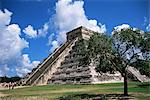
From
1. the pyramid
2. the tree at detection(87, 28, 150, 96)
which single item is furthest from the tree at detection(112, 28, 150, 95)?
the pyramid

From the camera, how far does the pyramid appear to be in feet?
119

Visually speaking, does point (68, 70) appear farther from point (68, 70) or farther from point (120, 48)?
point (120, 48)

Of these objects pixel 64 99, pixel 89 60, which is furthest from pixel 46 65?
pixel 64 99

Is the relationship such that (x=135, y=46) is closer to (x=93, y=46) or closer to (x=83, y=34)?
(x=93, y=46)

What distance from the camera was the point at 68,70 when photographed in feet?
132

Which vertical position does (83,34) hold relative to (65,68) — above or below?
above

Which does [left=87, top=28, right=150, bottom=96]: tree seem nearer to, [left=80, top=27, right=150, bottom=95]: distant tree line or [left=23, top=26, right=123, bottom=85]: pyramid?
[left=80, top=27, right=150, bottom=95]: distant tree line

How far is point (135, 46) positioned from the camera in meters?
20.3

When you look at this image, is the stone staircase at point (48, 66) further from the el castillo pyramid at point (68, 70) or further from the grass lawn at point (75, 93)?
the grass lawn at point (75, 93)

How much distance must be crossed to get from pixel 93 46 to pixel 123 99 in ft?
16.3

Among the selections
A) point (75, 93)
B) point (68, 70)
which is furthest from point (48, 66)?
point (75, 93)

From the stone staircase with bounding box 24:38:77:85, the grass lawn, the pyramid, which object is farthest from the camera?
the stone staircase with bounding box 24:38:77:85

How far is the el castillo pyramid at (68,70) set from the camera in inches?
1430

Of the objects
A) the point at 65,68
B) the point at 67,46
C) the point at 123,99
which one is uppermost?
the point at 67,46
